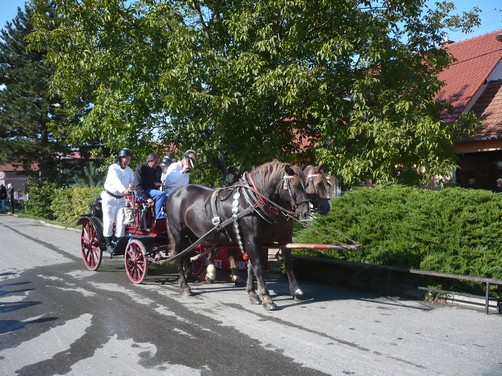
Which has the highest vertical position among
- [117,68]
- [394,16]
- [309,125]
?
[394,16]

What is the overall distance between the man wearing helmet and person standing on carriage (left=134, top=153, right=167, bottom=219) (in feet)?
0.60

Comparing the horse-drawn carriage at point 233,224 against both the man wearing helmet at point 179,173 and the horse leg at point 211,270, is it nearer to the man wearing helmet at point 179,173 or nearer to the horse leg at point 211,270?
the horse leg at point 211,270

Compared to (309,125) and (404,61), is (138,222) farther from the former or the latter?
(404,61)

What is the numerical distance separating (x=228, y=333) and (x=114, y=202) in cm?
434

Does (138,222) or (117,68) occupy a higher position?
(117,68)

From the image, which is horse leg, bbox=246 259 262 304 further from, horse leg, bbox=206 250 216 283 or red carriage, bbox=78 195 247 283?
horse leg, bbox=206 250 216 283

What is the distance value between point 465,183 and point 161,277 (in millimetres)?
10471

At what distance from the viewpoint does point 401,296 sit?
24.5ft

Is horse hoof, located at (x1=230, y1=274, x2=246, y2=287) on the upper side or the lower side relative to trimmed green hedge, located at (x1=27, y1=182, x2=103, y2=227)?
lower

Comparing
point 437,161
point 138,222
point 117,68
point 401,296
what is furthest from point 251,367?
point 117,68

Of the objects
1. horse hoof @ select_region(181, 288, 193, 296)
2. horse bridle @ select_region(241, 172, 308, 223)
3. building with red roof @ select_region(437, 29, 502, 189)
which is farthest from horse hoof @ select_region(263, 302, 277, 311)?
building with red roof @ select_region(437, 29, 502, 189)

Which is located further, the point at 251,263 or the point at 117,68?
the point at 117,68

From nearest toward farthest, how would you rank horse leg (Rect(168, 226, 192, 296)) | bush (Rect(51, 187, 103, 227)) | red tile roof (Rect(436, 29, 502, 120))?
horse leg (Rect(168, 226, 192, 296))
red tile roof (Rect(436, 29, 502, 120))
bush (Rect(51, 187, 103, 227))

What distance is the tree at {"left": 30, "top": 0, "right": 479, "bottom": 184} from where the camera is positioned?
908cm
